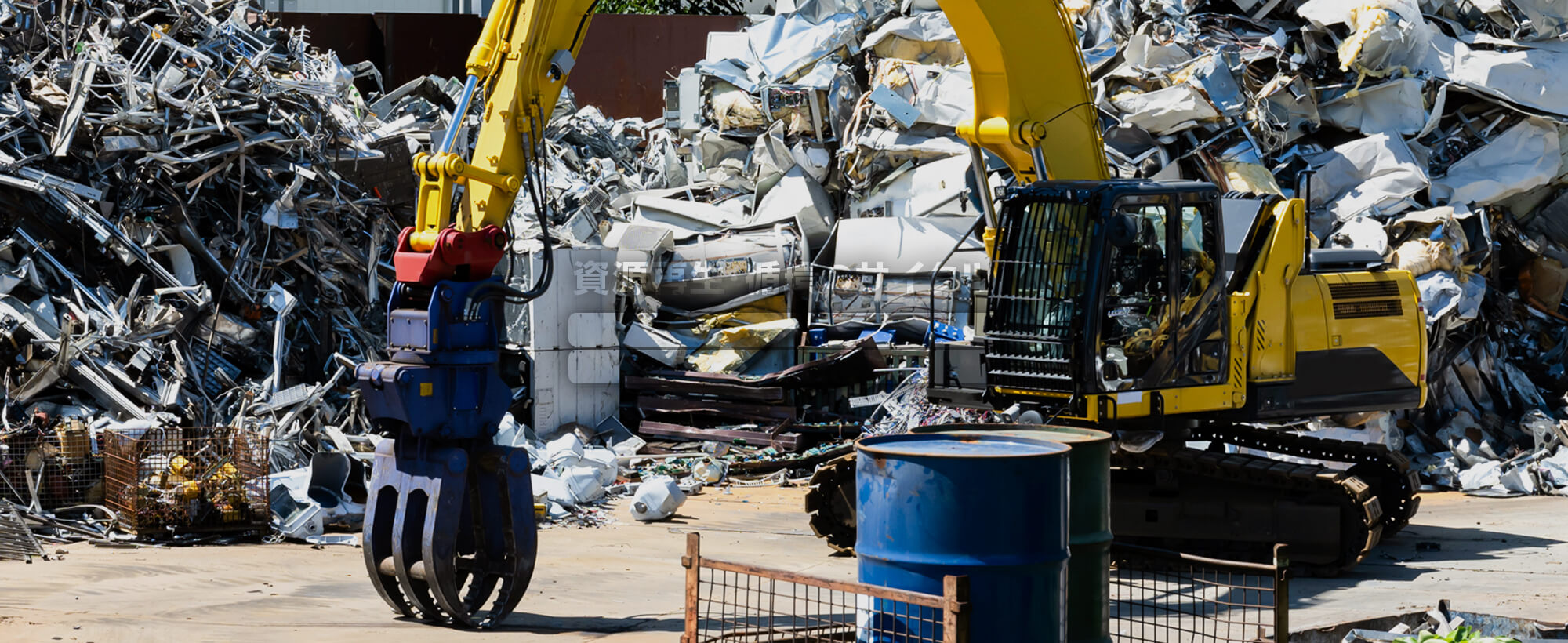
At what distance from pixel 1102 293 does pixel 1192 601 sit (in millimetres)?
1852

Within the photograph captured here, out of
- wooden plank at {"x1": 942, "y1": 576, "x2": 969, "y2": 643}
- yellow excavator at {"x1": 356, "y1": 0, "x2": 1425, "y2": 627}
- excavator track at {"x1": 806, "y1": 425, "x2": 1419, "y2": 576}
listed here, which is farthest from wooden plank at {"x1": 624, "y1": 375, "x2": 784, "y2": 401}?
wooden plank at {"x1": 942, "y1": 576, "x2": 969, "y2": 643}

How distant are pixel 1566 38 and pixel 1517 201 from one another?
1.68 m

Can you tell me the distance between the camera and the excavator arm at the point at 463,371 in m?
7.96

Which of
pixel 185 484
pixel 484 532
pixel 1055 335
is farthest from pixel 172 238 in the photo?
pixel 1055 335

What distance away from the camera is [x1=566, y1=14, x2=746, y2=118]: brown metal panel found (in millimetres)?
29047

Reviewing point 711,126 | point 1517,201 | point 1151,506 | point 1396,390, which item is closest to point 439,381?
point 1151,506

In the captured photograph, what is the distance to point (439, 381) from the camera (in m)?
8.03

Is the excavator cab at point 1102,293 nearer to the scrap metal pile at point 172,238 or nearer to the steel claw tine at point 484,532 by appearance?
the steel claw tine at point 484,532

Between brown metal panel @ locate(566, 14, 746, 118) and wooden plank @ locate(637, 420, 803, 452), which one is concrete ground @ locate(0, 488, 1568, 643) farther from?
brown metal panel @ locate(566, 14, 746, 118)

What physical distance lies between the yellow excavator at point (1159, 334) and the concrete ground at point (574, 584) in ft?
1.90

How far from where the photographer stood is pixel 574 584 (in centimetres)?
959

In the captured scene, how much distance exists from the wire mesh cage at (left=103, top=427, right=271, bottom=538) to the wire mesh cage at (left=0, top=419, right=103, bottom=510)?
212 millimetres

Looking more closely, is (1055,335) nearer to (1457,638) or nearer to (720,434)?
(1457,638)

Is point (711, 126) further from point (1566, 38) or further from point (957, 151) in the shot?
point (1566, 38)
